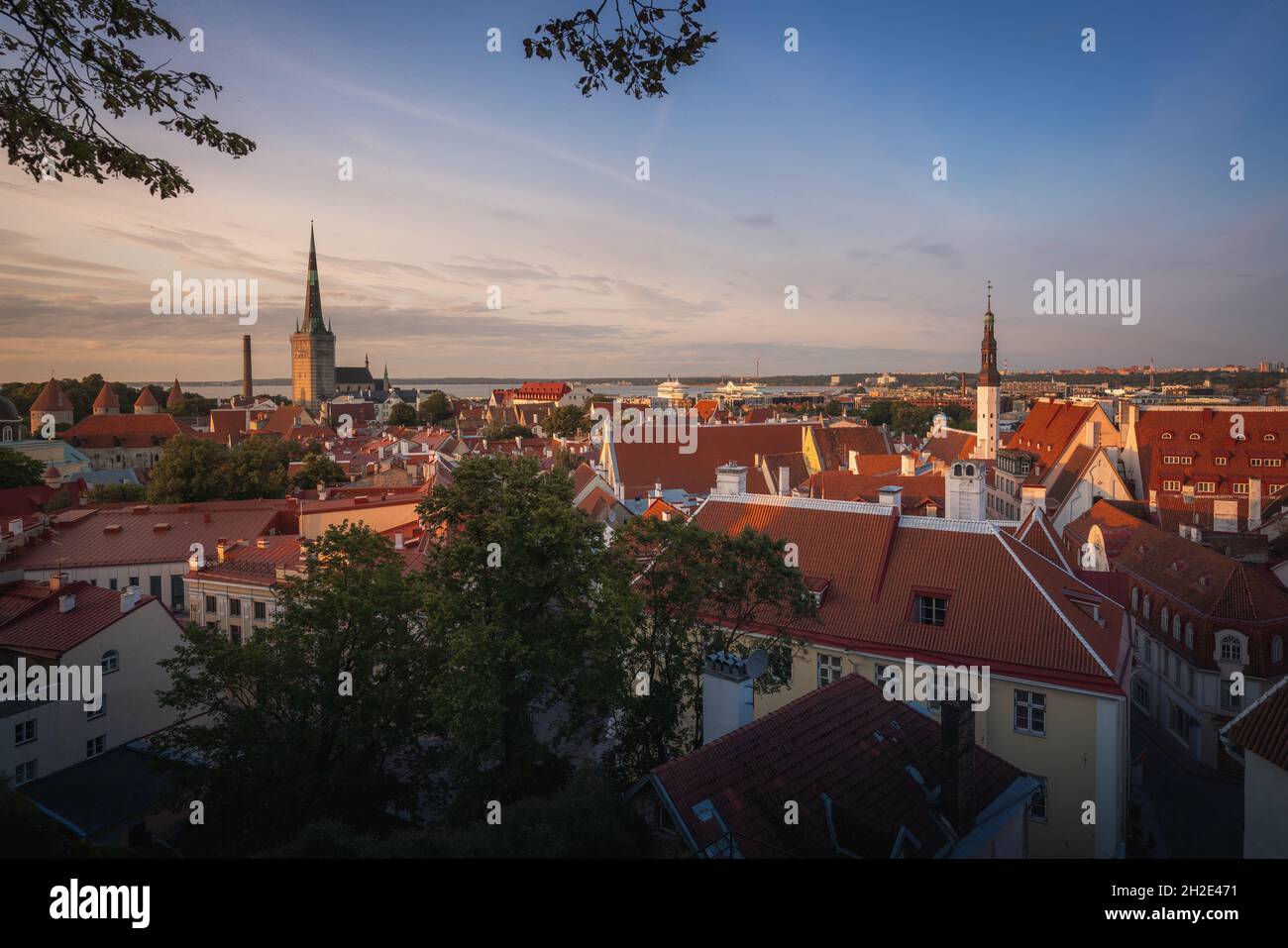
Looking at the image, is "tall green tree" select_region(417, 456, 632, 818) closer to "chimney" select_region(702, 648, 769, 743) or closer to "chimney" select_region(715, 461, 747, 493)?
"chimney" select_region(702, 648, 769, 743)

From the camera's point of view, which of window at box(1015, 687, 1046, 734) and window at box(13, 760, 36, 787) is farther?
window at box(13, 760, 36, 787)

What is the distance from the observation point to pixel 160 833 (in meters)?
19.3

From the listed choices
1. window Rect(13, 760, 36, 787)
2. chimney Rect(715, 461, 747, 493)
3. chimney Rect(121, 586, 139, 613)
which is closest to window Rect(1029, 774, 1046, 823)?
chimney Rect(715, 461, 747, 493)

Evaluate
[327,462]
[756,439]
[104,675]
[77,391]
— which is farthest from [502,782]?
[77,391]

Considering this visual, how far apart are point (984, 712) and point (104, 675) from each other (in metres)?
22.5

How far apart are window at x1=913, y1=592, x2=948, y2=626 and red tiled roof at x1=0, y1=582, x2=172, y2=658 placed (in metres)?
21.4

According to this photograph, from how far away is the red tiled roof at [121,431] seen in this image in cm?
9181

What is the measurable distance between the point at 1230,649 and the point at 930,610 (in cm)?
1210

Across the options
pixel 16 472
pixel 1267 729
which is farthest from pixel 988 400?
pixel 16 472

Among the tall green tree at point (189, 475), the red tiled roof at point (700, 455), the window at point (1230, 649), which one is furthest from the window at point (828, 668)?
the tall green tree at point (189, 475)

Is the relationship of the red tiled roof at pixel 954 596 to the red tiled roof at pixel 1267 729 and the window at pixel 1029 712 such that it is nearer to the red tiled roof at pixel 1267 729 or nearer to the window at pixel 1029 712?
the window at pixel 1029 712

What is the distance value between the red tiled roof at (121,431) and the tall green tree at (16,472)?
3674 centimetres

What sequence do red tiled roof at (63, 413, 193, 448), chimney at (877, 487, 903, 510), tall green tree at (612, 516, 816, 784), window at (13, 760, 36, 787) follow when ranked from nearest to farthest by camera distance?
tall green tree at (612, 516, 816, 784) < window at (13, 760, 36, 787) < chimney at (877, 487, 903, 510) < red tiled roof at (63, 413, 193, 448)

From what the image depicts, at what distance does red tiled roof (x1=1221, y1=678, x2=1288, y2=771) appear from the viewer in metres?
11.5
